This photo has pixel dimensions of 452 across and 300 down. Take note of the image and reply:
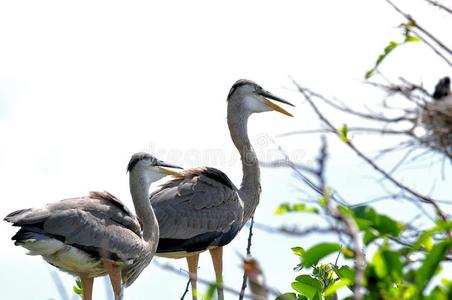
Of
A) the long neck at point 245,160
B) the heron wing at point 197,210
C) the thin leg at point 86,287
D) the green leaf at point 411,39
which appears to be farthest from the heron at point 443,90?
the long neck at point 245,160

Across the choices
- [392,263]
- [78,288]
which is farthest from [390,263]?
[78,288]

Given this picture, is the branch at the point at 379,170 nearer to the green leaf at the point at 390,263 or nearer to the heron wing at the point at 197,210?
the green leaf at the point at 390,263

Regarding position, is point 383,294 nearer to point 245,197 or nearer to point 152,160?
point 152,160

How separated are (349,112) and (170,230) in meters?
5.96

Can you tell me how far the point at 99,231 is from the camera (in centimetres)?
799

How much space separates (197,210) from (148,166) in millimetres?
692

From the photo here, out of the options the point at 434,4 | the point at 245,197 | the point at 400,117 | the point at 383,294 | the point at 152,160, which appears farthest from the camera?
the point at 245,197

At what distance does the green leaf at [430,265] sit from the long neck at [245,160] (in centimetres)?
738

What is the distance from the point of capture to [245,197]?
984cm

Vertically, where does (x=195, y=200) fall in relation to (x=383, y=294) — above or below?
below

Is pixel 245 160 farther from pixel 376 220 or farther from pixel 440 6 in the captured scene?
pixel 376 220

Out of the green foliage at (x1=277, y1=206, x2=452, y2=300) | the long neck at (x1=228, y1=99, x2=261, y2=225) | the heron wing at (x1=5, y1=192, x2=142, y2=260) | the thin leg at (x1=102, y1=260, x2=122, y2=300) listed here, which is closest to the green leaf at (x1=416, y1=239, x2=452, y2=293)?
the green foliage at (x1=277, y1=206, x2=452, y2=300)

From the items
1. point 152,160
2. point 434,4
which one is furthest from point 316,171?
point 152,160

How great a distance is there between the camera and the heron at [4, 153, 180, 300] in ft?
24.8
